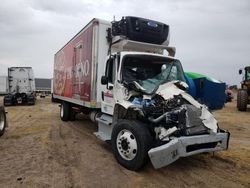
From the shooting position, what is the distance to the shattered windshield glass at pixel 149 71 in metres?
6.39

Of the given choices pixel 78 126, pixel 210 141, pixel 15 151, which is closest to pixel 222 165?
pixel 210 141

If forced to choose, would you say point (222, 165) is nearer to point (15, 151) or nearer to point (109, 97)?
point (109, 97)

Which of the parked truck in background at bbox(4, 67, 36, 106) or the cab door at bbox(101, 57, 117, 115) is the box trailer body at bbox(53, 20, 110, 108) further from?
the parked truck in background at bbox(4, 67, 36, 106)

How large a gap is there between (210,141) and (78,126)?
6.74 metres

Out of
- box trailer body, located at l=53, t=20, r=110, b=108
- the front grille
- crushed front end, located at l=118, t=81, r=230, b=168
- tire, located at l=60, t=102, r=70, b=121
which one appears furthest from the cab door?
tire, located at l=60, t=102, r=70, b=121

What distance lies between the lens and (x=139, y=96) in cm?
604

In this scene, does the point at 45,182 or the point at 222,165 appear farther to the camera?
the point at 222,165

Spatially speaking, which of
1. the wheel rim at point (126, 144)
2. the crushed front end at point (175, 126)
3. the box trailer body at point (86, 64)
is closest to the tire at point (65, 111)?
the box trailer body at point (86, 64)

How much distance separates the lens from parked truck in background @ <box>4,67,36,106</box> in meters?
24.3

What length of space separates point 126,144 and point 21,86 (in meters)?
21.7

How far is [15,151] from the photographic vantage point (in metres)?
6.82

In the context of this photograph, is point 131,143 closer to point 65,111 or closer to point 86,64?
point 86,64

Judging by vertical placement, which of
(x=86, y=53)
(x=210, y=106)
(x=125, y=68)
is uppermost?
(x=86, y=53)

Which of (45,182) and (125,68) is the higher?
(125,68)
